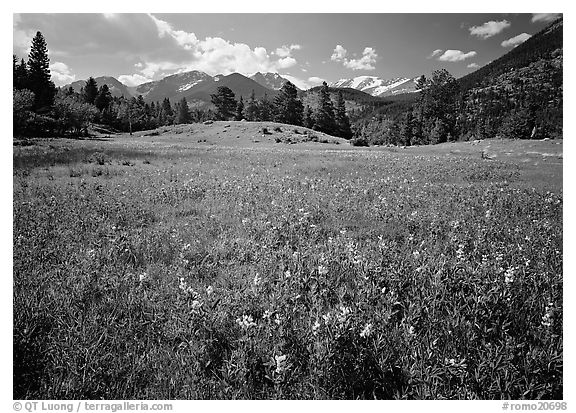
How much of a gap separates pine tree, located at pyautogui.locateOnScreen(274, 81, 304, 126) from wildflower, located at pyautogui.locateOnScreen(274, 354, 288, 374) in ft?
333

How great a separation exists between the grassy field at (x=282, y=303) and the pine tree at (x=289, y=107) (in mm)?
97362

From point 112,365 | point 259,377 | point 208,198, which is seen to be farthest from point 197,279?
point 208,198

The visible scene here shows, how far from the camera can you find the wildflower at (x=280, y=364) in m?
2.55

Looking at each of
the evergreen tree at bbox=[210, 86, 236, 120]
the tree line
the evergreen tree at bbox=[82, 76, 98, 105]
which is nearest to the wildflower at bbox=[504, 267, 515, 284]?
the tree line

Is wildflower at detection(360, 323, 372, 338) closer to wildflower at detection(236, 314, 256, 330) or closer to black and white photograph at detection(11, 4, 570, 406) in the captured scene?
black and white photograph at detection(11, 4, 570, 406)

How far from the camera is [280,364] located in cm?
259

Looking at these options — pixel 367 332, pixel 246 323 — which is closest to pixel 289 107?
pixel 246 323

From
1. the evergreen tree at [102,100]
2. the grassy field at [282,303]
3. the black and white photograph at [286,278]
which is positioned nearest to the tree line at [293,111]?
the evergreen tree at [102,100]

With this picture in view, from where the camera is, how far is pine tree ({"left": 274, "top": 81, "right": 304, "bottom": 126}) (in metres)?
98.5

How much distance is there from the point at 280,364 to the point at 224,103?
123 meters

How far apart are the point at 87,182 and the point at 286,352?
919 centimetres

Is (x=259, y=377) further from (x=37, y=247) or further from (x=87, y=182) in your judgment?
(x=87, y=182)

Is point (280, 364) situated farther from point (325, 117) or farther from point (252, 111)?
point (252, 111)
